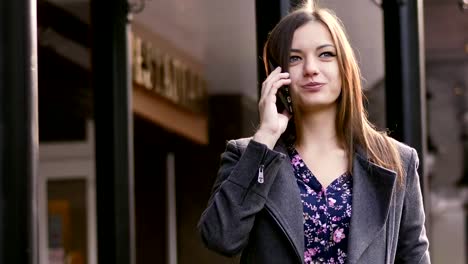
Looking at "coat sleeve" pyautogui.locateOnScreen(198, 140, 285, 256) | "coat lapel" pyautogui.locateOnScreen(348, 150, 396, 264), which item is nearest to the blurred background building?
"coat sleeve" pyautogui.locateOnScreen(198, 140, 285, 256)

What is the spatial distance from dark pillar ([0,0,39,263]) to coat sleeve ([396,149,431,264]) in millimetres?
1057

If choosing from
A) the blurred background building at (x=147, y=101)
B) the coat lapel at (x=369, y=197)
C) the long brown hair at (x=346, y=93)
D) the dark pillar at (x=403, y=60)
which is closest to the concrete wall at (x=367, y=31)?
the blurred background building at (x=147, y=101)

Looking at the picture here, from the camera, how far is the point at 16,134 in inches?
144

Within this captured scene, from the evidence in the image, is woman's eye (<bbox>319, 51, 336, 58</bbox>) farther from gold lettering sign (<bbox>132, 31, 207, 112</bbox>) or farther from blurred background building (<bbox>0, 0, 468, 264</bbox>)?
gold lettering sign (<bbox>132, 31, 207, 112</bbox>)

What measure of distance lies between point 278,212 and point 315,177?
A: 157 millimetres

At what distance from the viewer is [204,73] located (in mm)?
10031

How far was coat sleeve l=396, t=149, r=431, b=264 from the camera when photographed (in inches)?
137

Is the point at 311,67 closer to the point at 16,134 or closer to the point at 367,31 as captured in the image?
the point at 16,134

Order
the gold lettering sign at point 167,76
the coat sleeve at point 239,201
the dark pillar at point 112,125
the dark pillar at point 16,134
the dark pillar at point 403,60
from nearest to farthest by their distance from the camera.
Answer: the coat sleeve at point 239,201 < the dark pillar at point 16,134 < the dark pillar at point 403,60 < the dark pillar at point 112,125 < the gold lettering sign at point 167,76

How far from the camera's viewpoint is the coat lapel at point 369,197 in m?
3.34

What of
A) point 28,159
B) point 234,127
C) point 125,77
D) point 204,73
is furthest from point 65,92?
point 28,159

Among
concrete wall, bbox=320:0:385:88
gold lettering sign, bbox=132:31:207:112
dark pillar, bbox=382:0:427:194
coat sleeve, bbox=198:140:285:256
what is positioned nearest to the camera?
coat sleeve, bbox=198:140:285:256

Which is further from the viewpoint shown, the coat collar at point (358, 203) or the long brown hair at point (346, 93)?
the long brown hair at point (346, 93)

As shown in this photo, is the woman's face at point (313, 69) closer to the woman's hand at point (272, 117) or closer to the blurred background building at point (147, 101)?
→ the woman's hand at point (272, 117)
